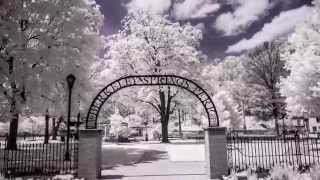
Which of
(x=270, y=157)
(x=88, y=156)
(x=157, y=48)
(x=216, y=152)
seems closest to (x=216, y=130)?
(x=216, y=152)

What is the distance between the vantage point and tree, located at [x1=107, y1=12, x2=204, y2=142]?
112ft

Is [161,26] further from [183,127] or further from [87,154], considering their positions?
[183,127]

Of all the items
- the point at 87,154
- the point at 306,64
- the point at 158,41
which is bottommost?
the point at 87,154

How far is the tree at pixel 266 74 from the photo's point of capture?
45250 millimetres

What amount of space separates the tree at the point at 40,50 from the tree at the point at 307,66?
15243 mm

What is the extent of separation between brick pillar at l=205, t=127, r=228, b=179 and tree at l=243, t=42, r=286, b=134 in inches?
1319

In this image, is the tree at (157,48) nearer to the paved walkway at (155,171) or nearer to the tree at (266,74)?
the tree at (266,74)

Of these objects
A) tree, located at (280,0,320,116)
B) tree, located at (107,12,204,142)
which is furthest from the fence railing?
tree, located at (107,12,204,142)

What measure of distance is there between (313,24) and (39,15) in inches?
754

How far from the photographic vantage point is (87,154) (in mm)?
13398

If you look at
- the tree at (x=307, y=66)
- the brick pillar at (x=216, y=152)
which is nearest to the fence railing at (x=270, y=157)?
the brick pillar at (x=216, y=152)

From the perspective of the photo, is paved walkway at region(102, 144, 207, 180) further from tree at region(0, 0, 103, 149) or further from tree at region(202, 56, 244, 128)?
tree at region(202, 56, 244, 128)

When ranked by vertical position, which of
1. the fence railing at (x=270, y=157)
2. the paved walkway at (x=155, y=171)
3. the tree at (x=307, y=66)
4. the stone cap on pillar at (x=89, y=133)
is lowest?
the paved walkway at (x=155, y=171)

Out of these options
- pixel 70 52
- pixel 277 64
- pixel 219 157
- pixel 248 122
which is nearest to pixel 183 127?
pixel 248 122
